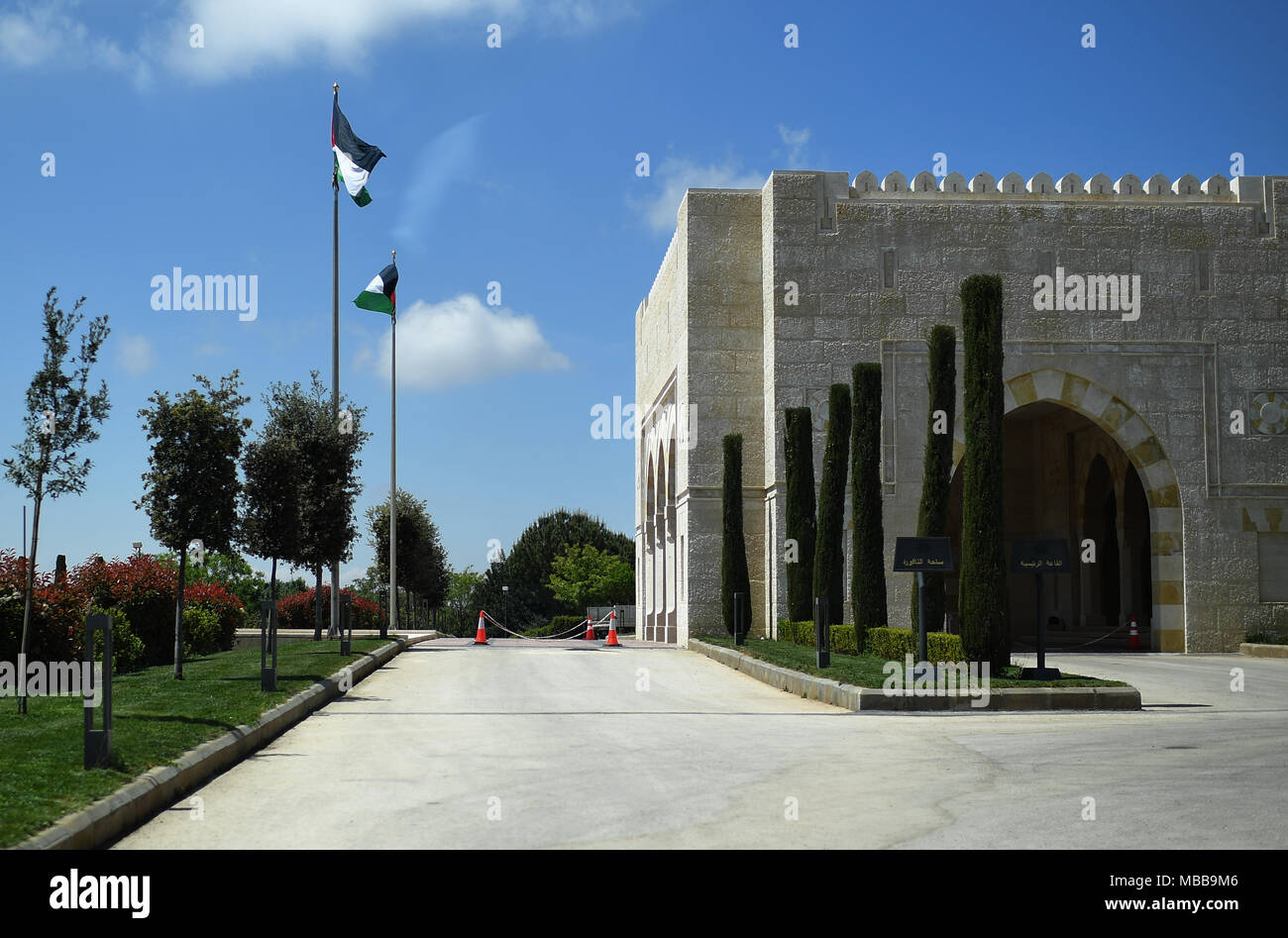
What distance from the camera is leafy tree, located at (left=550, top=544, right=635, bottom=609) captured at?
8344cm

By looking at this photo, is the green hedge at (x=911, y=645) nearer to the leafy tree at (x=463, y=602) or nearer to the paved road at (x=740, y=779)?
the paved road at (x=740, y=779)

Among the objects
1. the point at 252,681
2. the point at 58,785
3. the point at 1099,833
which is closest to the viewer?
the point at 1099,833

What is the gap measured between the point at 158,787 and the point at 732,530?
22.4m

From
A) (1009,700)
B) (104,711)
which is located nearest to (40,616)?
(104,711)

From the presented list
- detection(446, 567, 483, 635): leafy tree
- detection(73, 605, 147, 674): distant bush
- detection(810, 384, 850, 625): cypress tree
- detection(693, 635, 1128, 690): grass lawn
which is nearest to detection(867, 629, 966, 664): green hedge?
detection(693, 635, 1128, 690): grass lawn

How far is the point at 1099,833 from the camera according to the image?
6.97 meters

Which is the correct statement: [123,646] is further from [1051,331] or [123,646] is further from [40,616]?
[1051,331]

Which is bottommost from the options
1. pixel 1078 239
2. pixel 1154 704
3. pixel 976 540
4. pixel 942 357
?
pixel 1154 704

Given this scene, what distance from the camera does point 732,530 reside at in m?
30.0

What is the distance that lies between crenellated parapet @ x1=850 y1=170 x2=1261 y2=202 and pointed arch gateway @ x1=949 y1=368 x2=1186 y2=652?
473 cm

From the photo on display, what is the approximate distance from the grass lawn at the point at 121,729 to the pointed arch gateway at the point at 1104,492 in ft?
63.3
